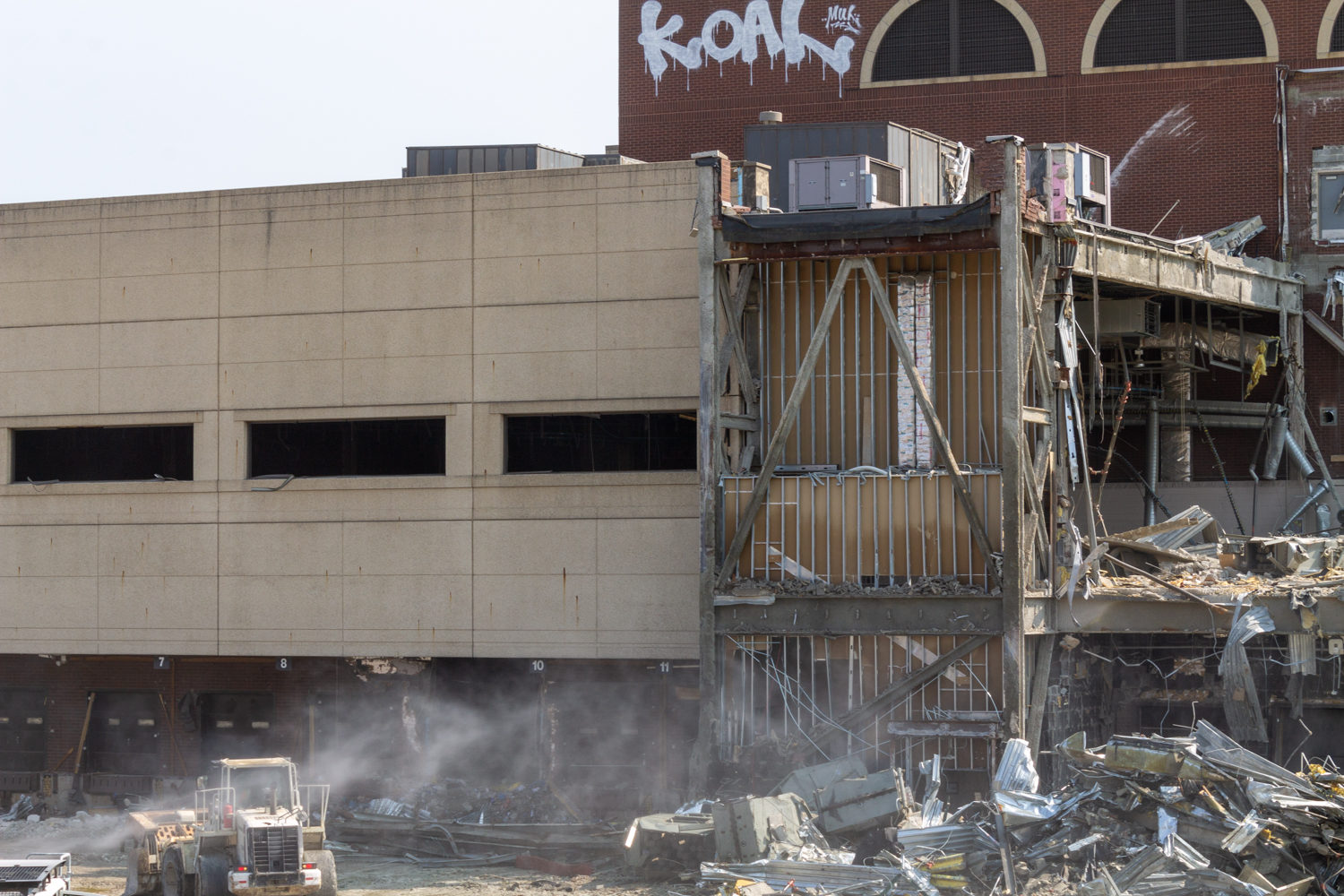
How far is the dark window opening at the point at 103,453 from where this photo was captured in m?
29.7

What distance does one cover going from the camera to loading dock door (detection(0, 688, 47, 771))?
30.5 metres

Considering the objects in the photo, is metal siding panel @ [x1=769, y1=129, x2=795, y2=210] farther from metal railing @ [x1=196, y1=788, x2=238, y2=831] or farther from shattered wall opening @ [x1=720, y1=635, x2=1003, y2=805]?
metal railing @ [x1=196, y1=788, x2=238, y2=831]

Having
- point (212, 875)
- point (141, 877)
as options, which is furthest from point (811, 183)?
point (141, 877)

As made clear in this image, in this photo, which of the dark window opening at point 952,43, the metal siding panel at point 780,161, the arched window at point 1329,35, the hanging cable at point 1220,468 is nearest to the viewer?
the metal siding panel at point 780,161

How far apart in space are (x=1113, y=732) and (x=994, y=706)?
507 cm

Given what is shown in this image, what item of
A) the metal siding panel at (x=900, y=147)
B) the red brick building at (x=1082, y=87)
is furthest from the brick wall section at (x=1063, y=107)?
the metal siding panel at (x=900, y=147)

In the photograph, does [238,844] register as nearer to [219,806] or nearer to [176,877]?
[219,806]

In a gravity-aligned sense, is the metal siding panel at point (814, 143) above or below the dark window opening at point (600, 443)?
above

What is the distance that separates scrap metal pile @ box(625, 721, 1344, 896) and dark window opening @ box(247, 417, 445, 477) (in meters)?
9.40

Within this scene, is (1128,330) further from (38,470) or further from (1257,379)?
(38,470)

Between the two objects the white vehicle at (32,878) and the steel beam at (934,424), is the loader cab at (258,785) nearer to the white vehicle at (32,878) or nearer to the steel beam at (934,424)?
the white vehicle at (32,878)

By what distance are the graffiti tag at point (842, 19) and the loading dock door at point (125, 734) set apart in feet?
69.3

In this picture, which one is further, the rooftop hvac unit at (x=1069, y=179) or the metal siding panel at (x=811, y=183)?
the rooftop hvac unit at (x=1069, y=179)

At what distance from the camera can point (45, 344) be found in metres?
30.1
